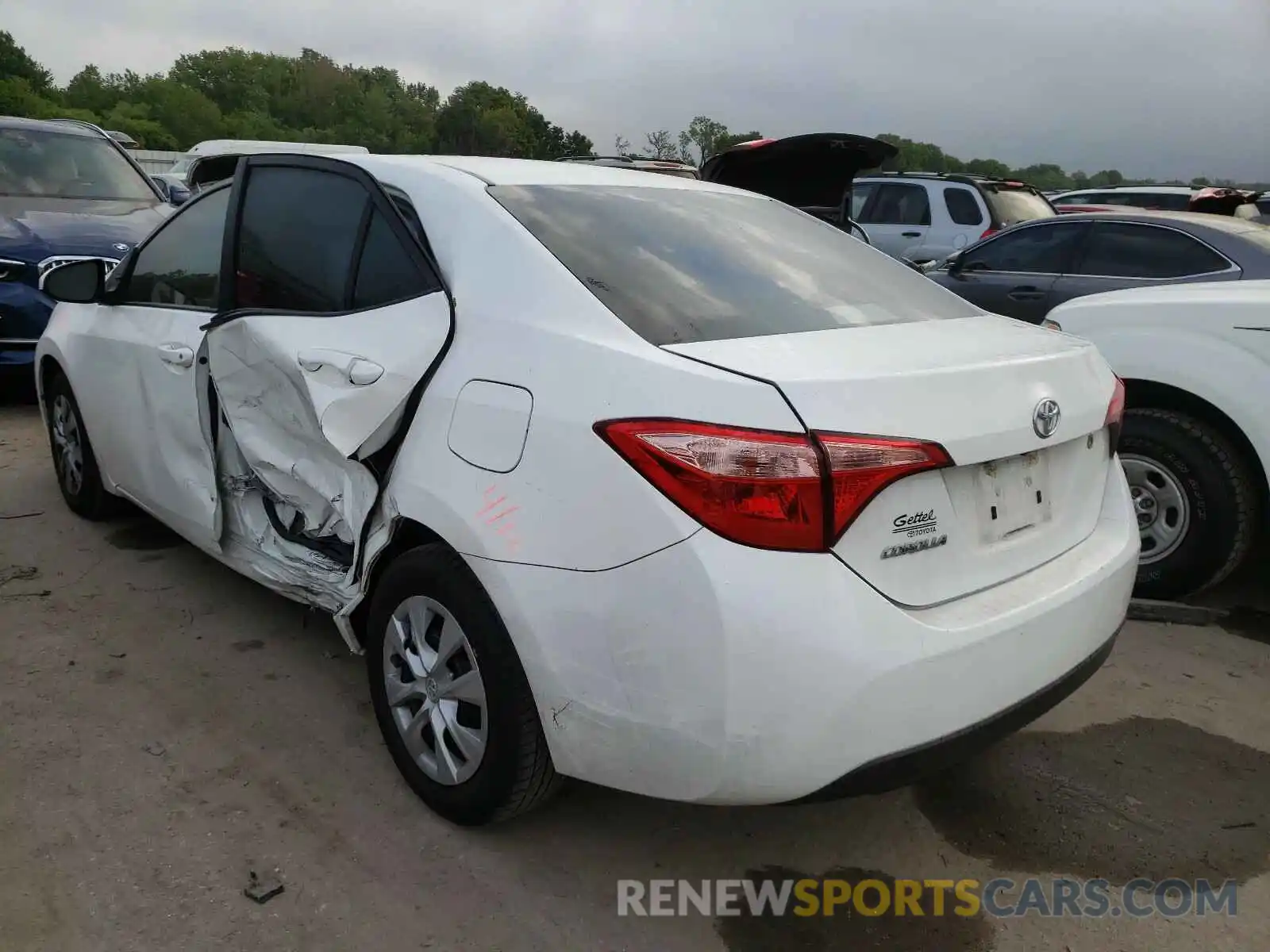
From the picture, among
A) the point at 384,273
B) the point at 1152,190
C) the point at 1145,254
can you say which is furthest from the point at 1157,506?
the point at 1152,190

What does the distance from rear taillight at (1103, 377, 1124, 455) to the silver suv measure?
852 cm

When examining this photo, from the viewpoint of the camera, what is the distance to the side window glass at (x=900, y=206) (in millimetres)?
11539

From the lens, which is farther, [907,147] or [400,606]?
[907,147]

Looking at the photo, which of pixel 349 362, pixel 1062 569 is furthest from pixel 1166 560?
pixel 349 362

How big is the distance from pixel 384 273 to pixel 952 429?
1.59m

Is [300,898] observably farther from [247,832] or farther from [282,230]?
[282,230]

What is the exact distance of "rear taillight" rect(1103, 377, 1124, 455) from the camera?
2.55 m

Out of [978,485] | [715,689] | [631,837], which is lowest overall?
[631,837]

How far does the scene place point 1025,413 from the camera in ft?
7.09

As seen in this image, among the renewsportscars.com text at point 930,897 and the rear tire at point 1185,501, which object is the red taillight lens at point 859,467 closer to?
the renewsportscars.com text at point 930,897

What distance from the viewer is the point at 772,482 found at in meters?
1.85

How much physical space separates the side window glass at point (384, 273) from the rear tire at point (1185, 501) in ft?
9.58

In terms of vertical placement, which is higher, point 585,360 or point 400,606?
point 585,360

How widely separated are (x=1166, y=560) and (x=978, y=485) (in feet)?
7.70
